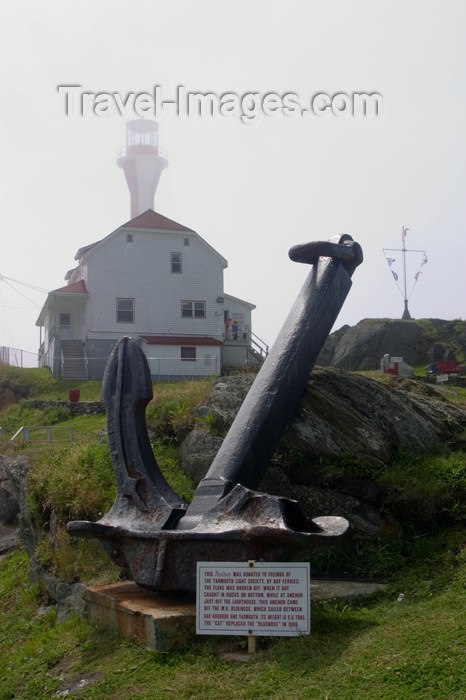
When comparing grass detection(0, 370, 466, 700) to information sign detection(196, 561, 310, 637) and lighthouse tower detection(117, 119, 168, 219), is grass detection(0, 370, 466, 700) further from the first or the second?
lighthouse tower detection(117, 119, 168, 219)

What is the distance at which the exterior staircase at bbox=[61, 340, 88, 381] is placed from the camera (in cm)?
2673

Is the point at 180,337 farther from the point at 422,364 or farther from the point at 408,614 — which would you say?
the point at 408,614

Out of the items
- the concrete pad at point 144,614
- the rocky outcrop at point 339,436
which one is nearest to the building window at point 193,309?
the rocky outcrop at point 339,436

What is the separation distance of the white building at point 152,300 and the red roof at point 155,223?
4 cm

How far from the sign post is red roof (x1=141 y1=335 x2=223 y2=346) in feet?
74.3

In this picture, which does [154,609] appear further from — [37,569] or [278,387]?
[37,569]

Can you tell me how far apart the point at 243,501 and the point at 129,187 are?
1661 inches

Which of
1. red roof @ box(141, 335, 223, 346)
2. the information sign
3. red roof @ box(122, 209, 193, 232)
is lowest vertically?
the information sign

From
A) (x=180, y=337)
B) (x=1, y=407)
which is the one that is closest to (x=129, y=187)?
(x=180, y=337)

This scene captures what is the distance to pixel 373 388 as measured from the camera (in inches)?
310

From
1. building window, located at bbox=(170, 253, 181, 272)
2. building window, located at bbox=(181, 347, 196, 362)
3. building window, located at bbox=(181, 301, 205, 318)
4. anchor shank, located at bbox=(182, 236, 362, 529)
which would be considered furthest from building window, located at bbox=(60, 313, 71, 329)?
anchor shank, located at bbox=(182, 236, 362, 529)

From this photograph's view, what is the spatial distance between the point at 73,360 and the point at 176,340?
3.74 meters

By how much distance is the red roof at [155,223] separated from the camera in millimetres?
29109

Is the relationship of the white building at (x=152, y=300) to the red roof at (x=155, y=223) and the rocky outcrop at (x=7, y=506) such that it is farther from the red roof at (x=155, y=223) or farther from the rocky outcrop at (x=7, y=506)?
the rocky outcrop at (x=7, y=506)
